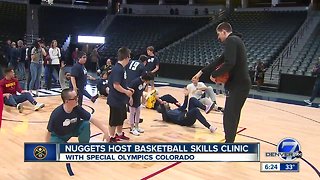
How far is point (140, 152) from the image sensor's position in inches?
164

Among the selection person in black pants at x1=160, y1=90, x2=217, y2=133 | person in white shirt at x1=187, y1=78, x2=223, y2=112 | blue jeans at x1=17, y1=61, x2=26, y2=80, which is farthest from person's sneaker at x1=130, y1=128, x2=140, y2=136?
blue jeans at x1=17, y1=61, x2=26, y2=80

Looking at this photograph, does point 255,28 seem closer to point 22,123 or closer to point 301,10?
point 301,10

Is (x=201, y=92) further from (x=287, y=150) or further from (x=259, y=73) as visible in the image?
(x=259, y=73)

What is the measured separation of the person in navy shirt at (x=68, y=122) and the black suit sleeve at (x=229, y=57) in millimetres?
1651

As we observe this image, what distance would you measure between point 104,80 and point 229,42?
23.6 ft

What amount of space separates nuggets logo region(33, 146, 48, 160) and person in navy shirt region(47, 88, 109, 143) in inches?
8.7

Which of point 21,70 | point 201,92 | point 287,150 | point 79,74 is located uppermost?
point 79,74

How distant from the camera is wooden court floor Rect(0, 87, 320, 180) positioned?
14.6ft

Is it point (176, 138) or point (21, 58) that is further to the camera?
point (21, 58)

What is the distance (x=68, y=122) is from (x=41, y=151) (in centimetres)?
51

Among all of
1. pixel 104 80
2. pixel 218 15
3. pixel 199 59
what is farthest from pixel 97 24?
pixel 104 80

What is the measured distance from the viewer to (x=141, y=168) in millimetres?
4672

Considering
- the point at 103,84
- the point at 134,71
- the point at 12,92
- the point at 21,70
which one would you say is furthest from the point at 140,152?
the point at 21,70

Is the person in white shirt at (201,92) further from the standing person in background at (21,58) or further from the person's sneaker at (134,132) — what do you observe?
the standing person in background at (21,58)
